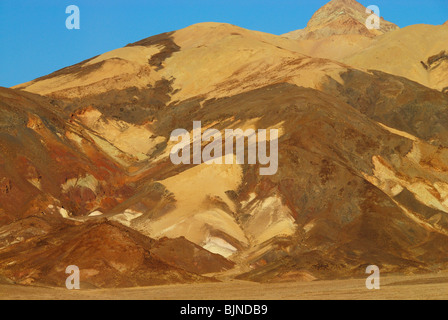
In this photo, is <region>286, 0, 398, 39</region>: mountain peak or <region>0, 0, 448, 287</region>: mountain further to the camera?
<region>286, 0, 398, 39</region>: mountain peak

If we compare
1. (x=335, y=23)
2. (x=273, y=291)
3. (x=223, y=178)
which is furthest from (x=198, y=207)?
(x=335, y=23)

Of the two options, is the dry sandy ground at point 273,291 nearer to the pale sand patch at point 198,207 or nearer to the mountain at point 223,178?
the mountain at point 223,178

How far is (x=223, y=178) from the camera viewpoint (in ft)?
247

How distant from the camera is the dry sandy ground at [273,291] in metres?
42.1

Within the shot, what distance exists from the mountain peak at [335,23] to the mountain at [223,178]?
61980 millimetres

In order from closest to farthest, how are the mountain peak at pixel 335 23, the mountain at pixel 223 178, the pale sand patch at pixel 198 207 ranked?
the mountain at pixel 223 178
the pale sand patch at pixel 198 207
the mountain peak at pixel 335 23

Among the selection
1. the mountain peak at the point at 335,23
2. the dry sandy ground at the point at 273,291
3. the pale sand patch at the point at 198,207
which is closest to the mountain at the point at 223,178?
the pale sand patch at the point at 198,207

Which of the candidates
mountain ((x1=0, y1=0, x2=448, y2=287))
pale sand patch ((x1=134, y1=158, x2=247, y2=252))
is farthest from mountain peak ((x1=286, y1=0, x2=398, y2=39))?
pale sand patch ((x1=134, y1=158, x2=247, y2=252))

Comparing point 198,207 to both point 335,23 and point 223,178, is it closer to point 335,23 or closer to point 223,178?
point 223,178

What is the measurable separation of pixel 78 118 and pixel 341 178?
47500 mm

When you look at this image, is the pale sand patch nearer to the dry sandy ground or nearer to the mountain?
the mountain

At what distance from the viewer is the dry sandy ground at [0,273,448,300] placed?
42125 millimetres

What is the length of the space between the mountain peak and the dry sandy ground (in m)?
134
